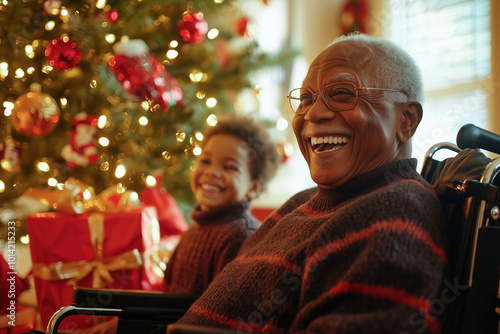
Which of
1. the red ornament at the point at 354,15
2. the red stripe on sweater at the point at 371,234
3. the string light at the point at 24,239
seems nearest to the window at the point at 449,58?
the red ornament at the point at 354,15

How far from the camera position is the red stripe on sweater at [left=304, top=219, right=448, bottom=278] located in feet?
2.71

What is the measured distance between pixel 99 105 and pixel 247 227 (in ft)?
3.61

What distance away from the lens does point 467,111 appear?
2299 mm

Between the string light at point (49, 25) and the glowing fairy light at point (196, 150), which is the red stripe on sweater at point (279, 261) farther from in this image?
the string light at point (49, 25)

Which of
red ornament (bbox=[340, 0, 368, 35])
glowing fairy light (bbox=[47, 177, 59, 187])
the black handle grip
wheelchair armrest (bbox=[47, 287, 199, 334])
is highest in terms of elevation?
red ornament (bbox=[340, 0, 368, 35])

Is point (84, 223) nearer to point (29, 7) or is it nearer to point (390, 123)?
point (29, 7)

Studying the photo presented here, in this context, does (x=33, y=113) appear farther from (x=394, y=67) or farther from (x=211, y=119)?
(x=394, y=67)

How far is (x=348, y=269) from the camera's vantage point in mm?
848

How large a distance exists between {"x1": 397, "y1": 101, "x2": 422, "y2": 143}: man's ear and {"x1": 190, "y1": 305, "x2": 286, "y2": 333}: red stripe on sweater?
541 mm

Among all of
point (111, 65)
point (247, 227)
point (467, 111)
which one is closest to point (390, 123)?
point (247, 227)

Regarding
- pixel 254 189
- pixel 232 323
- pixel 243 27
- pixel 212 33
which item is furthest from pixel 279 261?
pixel 243 27

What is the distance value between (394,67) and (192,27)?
1290 mm

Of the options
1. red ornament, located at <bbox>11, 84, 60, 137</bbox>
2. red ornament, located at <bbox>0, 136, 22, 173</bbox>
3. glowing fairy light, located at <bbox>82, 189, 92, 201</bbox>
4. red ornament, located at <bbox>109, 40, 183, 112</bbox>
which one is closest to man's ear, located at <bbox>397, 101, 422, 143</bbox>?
red ornament, located at <bbox>109, 40, 183, 112</bbox>

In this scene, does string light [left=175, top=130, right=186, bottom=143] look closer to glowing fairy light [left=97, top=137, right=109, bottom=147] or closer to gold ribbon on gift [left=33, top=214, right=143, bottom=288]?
glowing fairy light [left=97, top=137, right=109, bottom=147]
